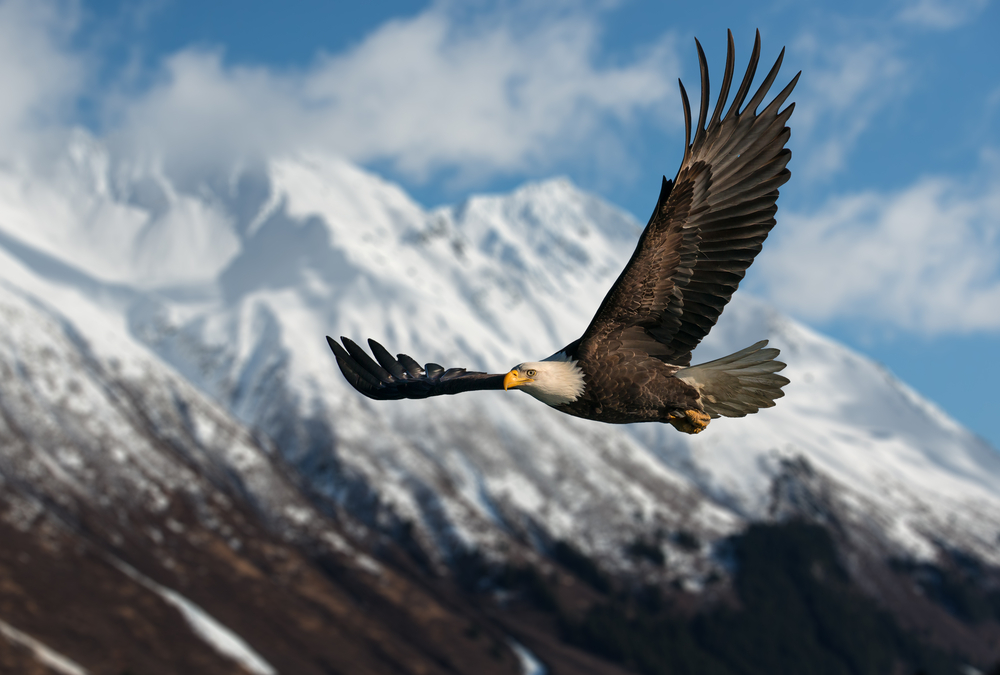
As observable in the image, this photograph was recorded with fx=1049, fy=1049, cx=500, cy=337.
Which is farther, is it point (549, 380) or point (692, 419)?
point (692, 419)

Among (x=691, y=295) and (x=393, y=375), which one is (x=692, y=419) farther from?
(x=393, y=375)

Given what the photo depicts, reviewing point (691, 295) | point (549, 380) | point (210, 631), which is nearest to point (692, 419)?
point (691, 295)

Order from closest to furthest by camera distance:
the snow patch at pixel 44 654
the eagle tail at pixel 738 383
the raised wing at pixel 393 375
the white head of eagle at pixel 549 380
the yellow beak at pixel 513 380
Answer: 1. the yellow beak at pixel 513 380
2. the white head of eagle at pixel 549 380
3. the eagle tail at pixel 738 383
4. the raised wing at pixel 393 375
5. the snow patch at pixel 44 654

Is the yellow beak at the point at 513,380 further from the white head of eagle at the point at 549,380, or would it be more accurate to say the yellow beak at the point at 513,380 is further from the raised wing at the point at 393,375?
the raised wing at the point at 393,375

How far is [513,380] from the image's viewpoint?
10430mm

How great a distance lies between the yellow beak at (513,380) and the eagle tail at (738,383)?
1910mm

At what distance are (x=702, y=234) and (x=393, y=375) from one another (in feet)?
14.8

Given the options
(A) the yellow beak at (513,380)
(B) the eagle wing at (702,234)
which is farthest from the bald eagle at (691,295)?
(A) the yellow beak at (513,380)

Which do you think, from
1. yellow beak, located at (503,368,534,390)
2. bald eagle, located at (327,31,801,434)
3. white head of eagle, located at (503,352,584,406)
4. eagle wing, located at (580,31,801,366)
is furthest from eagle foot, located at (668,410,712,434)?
yellow beak, located at (503,368,534,390)

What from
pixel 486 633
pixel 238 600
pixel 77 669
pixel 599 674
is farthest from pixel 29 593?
pixel 599 674

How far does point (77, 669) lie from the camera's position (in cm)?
12225

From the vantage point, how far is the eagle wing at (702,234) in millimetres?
11180

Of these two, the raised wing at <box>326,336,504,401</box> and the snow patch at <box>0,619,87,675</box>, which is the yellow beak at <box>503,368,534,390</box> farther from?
the snow patch at <box>0,619,87,675</box>

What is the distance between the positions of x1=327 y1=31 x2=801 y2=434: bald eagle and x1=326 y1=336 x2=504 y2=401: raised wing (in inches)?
31.0
